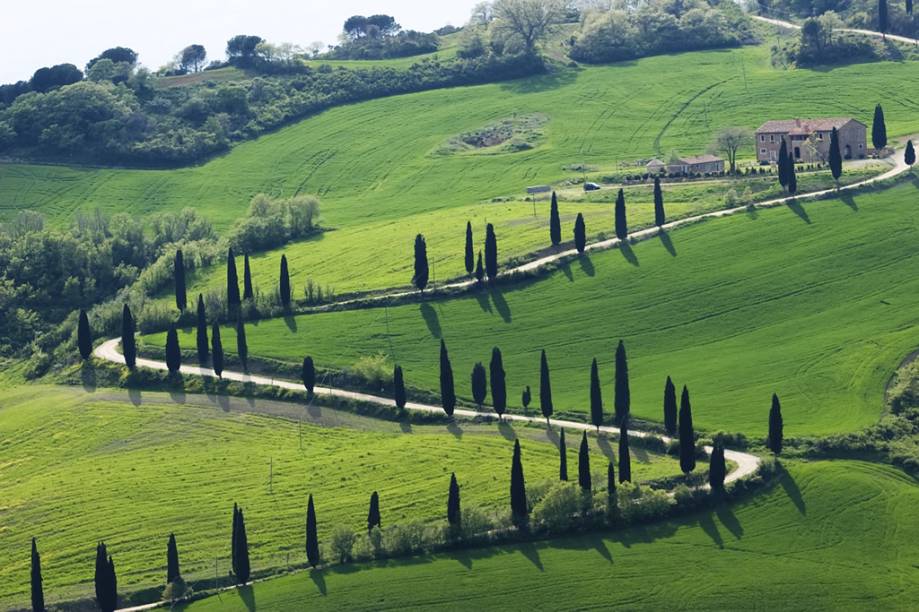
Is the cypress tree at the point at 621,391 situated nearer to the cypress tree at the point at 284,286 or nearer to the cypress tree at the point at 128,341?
the cypress tree at the point at 284,286

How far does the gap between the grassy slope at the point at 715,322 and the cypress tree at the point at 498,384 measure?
561 cm

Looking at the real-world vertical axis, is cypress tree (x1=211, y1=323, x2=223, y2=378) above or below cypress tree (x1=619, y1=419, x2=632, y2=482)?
above

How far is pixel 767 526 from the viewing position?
427 feet

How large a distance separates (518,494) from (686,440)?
14318 millimetres

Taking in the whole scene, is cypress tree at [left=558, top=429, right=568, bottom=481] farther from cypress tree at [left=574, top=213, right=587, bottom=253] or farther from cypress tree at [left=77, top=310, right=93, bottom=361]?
cypress tree at [left=77, top=310, right=93, bottom=361]

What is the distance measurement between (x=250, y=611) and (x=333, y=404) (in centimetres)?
3911

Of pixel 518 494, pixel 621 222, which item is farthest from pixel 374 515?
pixel 621 222

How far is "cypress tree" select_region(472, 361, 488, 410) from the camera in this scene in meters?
156

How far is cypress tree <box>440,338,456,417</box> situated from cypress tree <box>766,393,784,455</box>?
93.6 feet

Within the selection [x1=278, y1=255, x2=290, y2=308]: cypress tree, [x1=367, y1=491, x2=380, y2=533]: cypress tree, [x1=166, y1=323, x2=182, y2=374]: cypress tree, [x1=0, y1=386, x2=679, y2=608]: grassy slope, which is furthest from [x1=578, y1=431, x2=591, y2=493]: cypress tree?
[x1=278, y1=255, x2=290, y2=308]: cypress tree

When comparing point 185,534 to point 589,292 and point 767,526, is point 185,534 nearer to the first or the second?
point 767,526

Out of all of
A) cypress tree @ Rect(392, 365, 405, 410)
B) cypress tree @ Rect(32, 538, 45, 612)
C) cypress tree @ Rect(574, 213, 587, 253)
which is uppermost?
cypress tree @ Rect(574, 213, 587, 253)

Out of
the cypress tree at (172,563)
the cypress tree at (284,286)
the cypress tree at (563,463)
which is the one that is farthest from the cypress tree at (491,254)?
the cypress tree at (172,563)

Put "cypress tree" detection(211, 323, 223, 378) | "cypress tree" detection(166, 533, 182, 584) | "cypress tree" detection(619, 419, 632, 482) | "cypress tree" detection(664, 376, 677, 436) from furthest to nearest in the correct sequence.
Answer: "cypress tree" detection(211, 323, 223, 378), "cypress tree" detection(664, 376, 677, 436), "cypress tree" detection(619, 419, 632, 482), "cypress tree" detection(166, 533, 182, 584)
